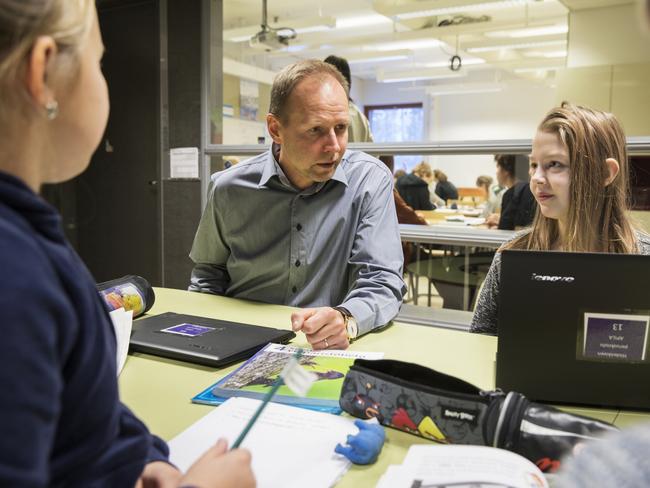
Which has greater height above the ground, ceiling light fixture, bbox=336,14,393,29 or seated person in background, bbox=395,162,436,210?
ceiling light fixture, bbox=336,14,393,29

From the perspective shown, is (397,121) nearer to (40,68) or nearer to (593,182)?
(593,182)

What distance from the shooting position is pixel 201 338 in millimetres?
1184

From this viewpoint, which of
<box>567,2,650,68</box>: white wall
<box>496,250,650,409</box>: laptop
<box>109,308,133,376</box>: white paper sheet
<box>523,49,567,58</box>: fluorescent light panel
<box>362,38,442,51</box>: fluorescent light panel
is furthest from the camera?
<box>362,38,442,51</box>: fluorescent light panel

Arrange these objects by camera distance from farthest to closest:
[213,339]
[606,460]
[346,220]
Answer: [346,220], [213,339], [606,460]

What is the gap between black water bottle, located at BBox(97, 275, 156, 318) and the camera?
4.38ft

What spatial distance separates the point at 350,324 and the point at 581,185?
655 mm

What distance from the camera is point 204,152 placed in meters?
2.99

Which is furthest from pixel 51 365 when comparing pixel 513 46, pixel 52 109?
pixel 513 46

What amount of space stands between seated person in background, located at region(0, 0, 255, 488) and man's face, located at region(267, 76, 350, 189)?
107 centimetres

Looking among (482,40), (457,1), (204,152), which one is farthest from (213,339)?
(482,40)

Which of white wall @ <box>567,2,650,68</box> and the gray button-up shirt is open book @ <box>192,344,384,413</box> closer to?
the gray button-up shirt

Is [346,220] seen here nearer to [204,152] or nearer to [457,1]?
[204,152]

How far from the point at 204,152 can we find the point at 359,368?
2.36 m

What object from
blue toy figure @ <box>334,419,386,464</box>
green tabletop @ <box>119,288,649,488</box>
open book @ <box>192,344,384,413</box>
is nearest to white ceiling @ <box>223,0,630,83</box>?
green tabletop @ <box>119,288,649,488</box>
